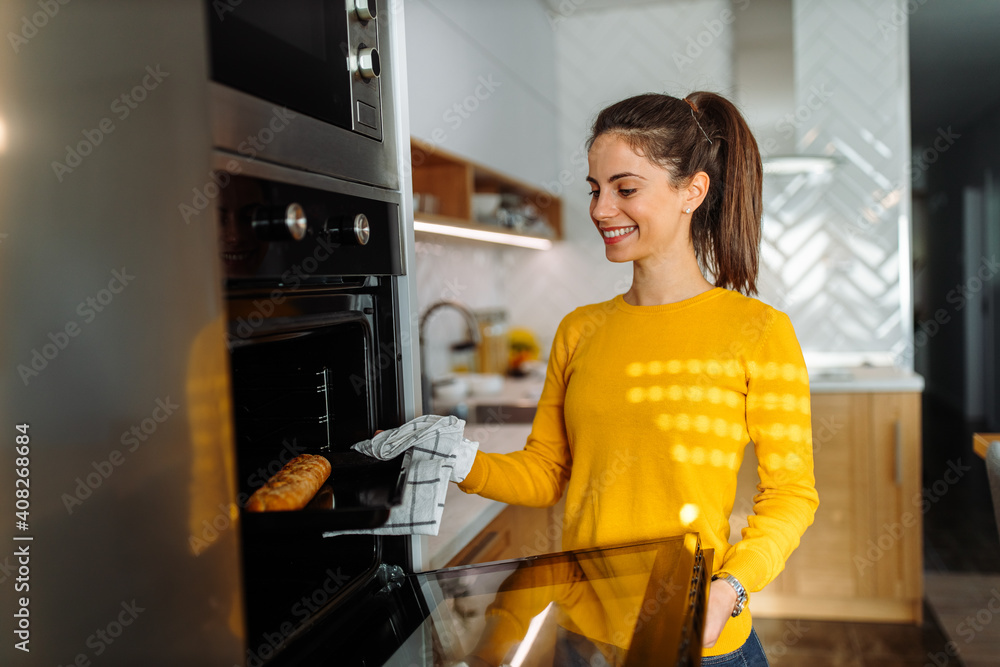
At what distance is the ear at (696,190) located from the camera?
3.78 ft

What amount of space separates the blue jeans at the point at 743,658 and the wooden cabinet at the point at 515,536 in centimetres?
48

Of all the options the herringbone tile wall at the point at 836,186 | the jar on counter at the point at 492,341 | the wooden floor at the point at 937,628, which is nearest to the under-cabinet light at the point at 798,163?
the herringbone tile wall at the point at 836,186

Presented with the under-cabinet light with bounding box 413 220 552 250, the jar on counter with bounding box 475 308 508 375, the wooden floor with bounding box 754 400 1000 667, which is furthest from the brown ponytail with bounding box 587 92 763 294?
the jar on counter with bounding box 475 308 508 375

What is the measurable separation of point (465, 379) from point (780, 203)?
1.67 m

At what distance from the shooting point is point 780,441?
1.06 m

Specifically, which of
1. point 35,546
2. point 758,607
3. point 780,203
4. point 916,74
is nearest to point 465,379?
point 758,607

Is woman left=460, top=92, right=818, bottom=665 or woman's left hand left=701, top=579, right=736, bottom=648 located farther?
woman left=460, top=92, right=818, bottom=665

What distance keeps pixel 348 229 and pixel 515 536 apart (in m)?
1.21

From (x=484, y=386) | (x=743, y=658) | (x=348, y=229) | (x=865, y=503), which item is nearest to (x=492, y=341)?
(x=484, y=386)

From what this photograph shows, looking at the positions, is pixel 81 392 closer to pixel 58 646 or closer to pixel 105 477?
pixel 105 477

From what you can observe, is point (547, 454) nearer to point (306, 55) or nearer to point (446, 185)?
point (306, 55)

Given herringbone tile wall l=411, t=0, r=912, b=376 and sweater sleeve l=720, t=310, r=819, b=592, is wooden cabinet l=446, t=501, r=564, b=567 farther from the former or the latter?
herringbone tile wall l=411, t=0, r=912, b=376

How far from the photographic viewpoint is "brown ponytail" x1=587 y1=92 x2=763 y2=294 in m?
1.13

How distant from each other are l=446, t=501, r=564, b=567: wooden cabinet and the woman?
371mm
